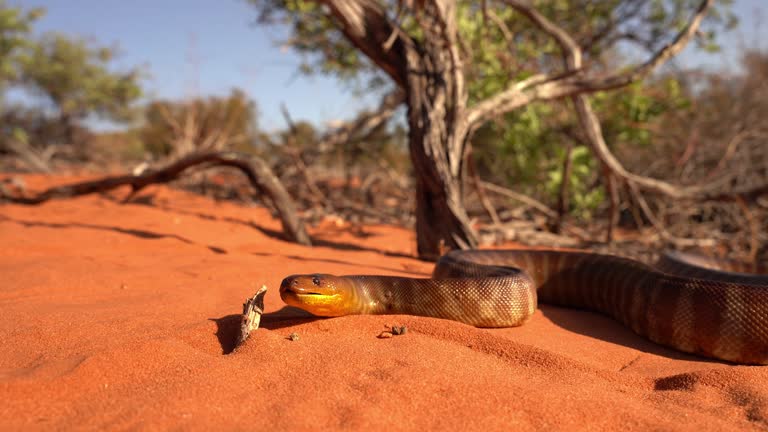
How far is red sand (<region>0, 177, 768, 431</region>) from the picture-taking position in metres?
2.28

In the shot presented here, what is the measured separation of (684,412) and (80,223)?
270 inches

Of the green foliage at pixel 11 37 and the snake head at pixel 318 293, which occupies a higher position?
the green foliage at pixel 11 37

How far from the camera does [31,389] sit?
236cm

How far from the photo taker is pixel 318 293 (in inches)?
134

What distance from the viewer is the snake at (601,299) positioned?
3.42 m

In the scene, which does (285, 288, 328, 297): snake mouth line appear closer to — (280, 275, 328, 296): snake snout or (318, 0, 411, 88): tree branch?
(280, 275, 328, 296): snake snout

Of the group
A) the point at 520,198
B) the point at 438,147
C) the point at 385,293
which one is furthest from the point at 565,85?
the point at 385,293

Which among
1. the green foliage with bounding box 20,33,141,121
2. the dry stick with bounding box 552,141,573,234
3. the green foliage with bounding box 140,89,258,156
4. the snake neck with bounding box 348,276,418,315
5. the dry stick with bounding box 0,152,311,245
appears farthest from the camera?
the green foliage with bounding box 20,33,141,121

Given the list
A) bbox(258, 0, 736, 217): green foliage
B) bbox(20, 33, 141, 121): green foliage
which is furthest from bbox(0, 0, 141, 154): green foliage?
bbox(258, 0, 736, 217): green foliage

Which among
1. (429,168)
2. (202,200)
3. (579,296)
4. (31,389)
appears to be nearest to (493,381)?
(31,389)

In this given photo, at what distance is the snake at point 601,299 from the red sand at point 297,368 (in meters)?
0.13

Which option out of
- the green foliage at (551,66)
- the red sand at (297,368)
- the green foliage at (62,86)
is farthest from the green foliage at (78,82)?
the red sand at (297,368)

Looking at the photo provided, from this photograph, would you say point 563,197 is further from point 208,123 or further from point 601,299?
point 208,123

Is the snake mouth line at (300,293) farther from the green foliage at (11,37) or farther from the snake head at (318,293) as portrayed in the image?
the green foliage at (11,37)
